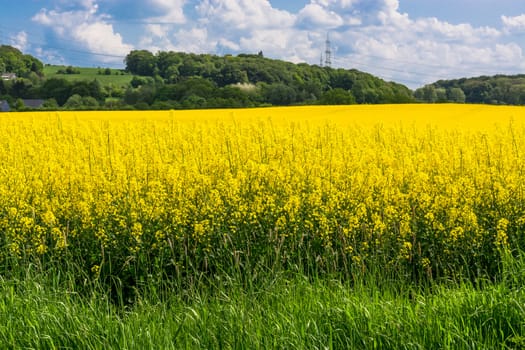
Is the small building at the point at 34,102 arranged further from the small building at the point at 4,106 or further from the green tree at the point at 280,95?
the green tree at the point at 280,95

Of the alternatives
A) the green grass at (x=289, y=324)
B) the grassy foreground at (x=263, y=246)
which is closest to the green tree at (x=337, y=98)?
the grassy foreground at (x=263, y=246)

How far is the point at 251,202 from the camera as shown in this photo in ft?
23.5

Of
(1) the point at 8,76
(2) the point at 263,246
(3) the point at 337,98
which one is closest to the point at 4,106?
(1) the point at 8,76

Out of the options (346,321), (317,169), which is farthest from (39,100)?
(346,321)

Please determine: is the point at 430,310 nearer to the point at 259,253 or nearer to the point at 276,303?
the point at 276,303

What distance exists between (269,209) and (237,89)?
117ft

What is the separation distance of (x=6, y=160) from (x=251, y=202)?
547cm

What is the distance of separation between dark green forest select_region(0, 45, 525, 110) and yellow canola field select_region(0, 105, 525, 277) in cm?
2826

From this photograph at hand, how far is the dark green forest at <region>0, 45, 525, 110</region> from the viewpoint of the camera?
39875mm

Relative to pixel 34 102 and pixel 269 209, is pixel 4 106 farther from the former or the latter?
pixel 269 209

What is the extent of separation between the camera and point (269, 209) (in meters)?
6.98

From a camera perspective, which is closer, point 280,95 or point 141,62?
point 280,95

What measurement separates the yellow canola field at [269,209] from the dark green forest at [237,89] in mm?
28262

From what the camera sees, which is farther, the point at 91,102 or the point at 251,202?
the point at 91,102
